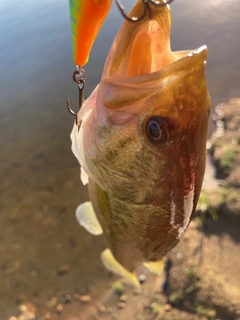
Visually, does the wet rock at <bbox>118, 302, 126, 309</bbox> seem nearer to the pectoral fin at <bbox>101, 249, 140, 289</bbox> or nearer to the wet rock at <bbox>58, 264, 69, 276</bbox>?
the wet rock at <bbox>58, 264, 69, 276</bbox>

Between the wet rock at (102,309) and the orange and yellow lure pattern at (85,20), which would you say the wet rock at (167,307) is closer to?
the wet rock at (102,309)

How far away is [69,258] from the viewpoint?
317 cm

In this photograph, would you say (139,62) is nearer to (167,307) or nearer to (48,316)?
(167,307)

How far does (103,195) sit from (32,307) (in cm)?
212

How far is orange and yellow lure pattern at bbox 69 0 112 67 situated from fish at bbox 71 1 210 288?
71mm

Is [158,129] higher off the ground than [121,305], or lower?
higher

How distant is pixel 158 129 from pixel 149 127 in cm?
3

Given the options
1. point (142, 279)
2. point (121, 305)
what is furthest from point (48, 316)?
point (142, 279)

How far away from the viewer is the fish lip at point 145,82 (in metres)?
0.77

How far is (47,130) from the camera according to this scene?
4566 millimetres

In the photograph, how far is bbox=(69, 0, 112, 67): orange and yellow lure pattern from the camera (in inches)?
32.8

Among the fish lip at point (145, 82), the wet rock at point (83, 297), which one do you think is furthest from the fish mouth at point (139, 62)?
the wet rock at point (83, 297)

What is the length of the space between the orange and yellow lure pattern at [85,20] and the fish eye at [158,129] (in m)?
0.30

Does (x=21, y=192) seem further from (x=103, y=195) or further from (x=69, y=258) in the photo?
(x=103, y=195)
